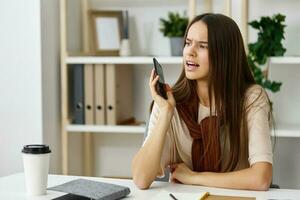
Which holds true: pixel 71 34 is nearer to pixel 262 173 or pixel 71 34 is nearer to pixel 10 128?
pixel 10 128

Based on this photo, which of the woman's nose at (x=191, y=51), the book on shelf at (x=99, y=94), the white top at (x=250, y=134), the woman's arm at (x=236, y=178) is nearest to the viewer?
the woman's arm at (x=236, y=178)

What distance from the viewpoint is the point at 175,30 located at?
296cm

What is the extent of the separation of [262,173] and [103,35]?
1.69 metres

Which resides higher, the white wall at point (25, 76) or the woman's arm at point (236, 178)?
the white wall at point (25, 76)

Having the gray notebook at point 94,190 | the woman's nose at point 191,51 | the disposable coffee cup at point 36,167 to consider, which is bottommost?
the gray notebook at point 94,190

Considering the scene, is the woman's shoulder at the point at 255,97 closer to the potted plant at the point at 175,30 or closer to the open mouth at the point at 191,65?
the open mouth at the point at 191,65

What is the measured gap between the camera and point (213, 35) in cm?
190

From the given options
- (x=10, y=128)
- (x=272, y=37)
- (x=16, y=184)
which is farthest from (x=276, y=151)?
(x=16, y=184)

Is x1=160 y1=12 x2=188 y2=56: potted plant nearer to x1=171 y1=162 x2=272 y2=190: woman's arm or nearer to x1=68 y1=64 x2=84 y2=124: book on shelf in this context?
x1=68 y1=64 x2=84 y2=124: book on shelf

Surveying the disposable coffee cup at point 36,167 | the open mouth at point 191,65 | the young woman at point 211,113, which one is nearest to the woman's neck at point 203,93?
the young woman at point 211,113

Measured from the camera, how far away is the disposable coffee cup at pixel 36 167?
1477mm

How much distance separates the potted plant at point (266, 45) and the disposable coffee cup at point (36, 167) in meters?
1.51

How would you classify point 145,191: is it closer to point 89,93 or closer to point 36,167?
point 36,167

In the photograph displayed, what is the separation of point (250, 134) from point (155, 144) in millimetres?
337
